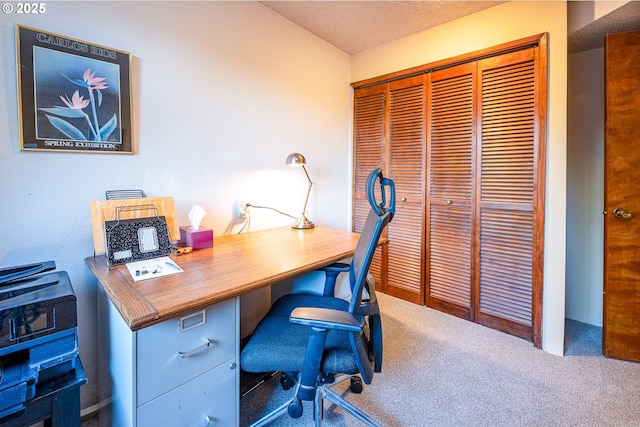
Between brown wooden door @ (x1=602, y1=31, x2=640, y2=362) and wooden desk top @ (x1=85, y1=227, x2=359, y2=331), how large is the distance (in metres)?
1.71

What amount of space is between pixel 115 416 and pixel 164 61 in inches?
68.2

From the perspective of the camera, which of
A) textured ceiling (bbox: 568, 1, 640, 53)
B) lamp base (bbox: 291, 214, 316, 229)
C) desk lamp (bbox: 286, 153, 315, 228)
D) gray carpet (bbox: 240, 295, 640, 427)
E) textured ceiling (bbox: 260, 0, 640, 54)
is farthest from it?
lamp base (bbox: 291, 214, 316, 229)

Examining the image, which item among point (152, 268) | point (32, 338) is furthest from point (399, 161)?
point (32, 338)

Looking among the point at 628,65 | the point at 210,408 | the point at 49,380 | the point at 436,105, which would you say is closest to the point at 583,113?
the point at 628,65

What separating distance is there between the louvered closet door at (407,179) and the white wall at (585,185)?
1223mm

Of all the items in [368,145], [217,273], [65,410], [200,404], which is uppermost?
[368,145]

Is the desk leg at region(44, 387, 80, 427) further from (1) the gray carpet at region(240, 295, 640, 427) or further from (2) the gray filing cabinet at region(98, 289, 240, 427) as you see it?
(1) the gray carpet at region(240, 295, 640, 427)

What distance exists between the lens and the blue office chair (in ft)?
3.36

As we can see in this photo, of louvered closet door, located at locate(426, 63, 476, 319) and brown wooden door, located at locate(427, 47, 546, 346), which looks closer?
brown wooden door, located at locate(427, 47, 546, 346)

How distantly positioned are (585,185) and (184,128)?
309cm

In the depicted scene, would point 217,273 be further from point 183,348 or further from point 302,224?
point 302,224

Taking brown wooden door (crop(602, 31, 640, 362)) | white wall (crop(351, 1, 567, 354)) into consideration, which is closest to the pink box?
white wall (crop(351, 1, 567, 354))

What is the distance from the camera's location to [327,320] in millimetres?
987

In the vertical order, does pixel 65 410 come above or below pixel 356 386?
above
